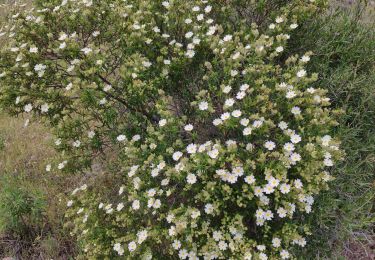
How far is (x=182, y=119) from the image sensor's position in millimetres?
2861

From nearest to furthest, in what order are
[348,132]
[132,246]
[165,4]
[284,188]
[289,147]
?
[284,188] < [289,147] < [132,246] < [165,4] < [348,132]

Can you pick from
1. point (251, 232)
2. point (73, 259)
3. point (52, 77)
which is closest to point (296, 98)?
point (251, 232)

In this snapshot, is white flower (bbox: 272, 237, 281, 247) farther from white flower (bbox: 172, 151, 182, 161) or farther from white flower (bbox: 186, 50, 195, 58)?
white flower (bbox: 186, 50, 195, 58)

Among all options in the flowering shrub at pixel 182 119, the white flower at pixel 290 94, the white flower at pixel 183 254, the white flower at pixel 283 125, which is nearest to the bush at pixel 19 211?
the flowering shrub at pixel 182 119

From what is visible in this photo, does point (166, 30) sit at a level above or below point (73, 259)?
above

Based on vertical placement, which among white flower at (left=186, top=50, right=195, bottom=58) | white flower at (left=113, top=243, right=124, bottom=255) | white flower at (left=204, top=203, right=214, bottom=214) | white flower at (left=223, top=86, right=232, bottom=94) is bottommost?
white flower at (left=113, top=243, right=124, bottom=255)

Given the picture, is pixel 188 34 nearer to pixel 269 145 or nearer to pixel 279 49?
pixel 279 49

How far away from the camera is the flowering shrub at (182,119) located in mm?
2498

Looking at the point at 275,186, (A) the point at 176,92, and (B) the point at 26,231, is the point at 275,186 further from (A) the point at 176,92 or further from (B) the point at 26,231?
(B) the point at 26,231

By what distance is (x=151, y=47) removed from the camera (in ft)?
10.4

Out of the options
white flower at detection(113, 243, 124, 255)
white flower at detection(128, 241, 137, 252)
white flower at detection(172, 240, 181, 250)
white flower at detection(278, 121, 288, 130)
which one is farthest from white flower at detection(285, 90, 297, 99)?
white flower at detection(113, 243, 124, 255)

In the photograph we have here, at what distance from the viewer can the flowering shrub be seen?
98.3 inches

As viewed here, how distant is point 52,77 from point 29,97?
243 mm

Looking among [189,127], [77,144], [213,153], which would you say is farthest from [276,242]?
[77,144]
